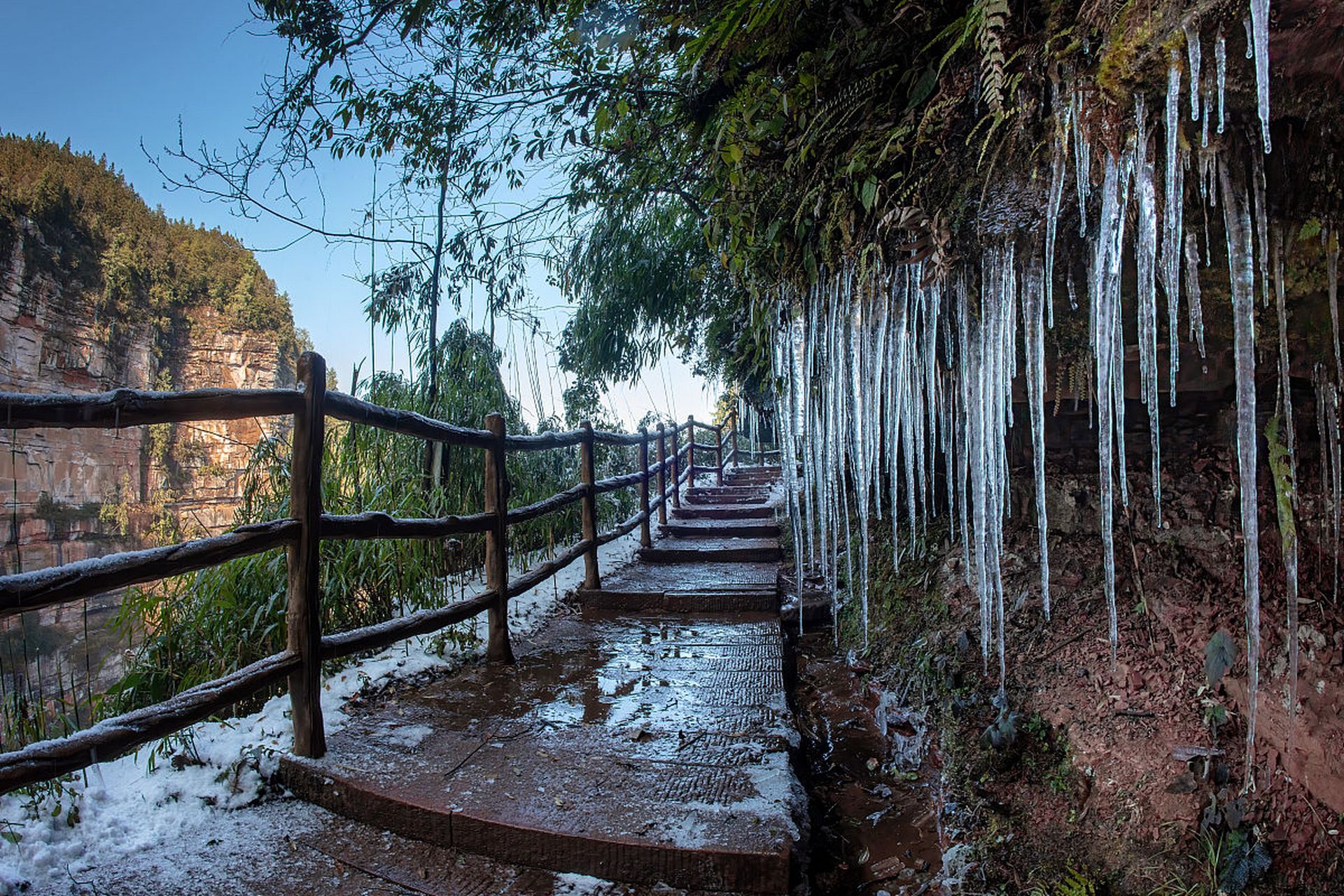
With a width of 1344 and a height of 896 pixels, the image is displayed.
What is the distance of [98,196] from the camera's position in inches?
1048

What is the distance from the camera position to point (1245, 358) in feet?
4.06

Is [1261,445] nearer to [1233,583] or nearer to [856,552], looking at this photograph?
[1233,583]

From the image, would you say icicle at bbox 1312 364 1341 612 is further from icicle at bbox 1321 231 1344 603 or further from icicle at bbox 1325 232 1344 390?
icicle at bbox 1325 232 1344 390

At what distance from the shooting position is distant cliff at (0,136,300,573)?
22.5m

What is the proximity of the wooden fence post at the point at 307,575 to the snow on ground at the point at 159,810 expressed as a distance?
0.51ft

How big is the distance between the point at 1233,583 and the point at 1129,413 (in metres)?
0.64

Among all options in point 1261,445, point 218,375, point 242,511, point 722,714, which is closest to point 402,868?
point 722,714

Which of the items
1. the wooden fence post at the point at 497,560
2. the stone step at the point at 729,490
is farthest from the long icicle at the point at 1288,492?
the stone step at the point at 729,490

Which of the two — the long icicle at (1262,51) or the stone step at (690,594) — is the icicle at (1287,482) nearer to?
the long icicle at (1262,51)

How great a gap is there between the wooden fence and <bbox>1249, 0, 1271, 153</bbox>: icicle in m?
2.14

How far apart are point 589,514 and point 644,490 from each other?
63.1 inches

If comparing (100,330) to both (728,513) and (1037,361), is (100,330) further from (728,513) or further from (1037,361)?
(1037,361)

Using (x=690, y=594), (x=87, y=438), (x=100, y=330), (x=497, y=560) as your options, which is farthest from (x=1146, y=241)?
(x=100, y=330)

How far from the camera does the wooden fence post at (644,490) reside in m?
5.54
